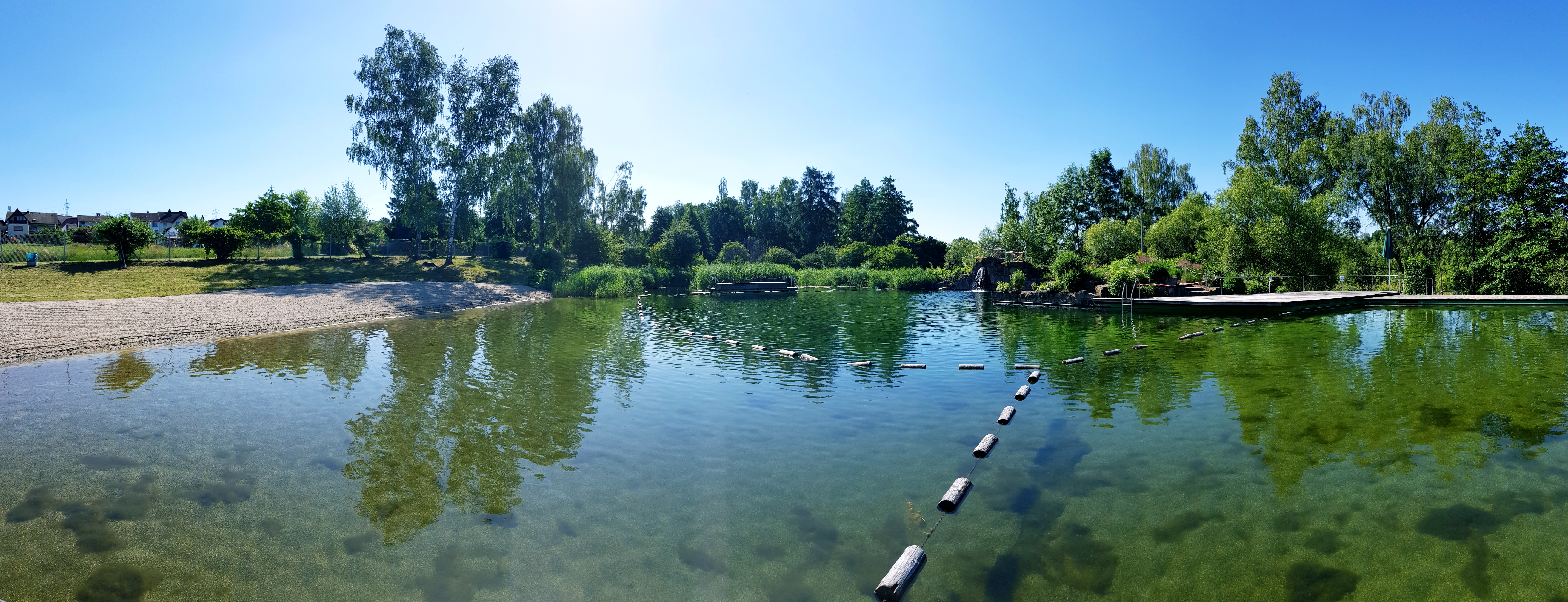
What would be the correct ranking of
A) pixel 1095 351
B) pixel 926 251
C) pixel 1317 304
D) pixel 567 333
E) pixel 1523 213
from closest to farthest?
pixel 1095 351
pixel 567 333
pixel 1317 304
pixel 1523 213
pixel 926 251

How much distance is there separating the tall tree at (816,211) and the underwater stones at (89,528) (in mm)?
74937

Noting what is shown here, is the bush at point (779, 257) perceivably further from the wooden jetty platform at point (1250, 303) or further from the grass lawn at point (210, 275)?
the wooden jetty platform at point (1250, 303)

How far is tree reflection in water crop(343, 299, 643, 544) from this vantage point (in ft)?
18.1

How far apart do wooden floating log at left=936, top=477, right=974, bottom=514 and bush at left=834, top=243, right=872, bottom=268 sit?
5559 cm

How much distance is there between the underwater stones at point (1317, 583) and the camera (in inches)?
148

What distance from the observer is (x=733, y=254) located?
194 feet

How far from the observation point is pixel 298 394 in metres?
9.62

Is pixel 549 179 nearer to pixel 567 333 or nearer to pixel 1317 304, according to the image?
pixel 567 333

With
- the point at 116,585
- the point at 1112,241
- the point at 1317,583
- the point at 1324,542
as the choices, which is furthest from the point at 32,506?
the point at 1112,241

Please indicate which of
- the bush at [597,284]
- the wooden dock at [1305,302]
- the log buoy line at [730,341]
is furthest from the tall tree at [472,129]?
the wooden dock at [1305,302]

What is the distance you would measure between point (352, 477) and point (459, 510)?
62.4 inches

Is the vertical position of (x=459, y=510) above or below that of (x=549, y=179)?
below

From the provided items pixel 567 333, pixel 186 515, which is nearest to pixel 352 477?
pixel 186 515

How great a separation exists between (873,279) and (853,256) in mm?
10644
